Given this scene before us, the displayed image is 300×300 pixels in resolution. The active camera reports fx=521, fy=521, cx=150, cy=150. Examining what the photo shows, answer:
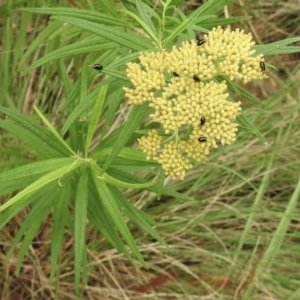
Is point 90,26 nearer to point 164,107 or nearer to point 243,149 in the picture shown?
point 164,107

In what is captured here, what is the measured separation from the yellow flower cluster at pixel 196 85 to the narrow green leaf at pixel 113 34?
0.29 feet

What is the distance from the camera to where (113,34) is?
4.87 ft

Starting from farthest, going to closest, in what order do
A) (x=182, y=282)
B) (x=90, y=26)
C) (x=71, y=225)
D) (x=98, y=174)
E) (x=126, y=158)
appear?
1. (x=182, y=282)
2. (x=71, y=225)
3. (x=126, y=158)
4. (x=98, y=174)
5. (x=90, y=26)

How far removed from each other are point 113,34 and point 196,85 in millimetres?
299

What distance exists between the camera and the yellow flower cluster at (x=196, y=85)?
1.36 meters

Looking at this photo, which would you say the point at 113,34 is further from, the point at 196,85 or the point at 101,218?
the point at 101,218

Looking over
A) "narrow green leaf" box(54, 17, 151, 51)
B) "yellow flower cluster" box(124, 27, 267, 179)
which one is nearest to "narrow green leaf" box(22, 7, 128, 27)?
"narrow green leaf" box(54, 17, 151, 51)

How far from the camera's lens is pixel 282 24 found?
3828 mm

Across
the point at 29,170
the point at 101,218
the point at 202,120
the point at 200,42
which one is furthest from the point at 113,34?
the point at 101,218

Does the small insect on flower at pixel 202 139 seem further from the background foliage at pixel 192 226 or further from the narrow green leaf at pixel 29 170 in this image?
the background foliage at pixel 192 226

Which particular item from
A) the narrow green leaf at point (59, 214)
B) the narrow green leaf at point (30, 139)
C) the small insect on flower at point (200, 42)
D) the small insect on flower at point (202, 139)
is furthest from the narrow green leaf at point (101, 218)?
the small insect on flower at point (200, 42)

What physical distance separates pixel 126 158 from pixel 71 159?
0.20 metres

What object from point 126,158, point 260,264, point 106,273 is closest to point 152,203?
point 106,273

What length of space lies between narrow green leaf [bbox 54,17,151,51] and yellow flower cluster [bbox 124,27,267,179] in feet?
0.29
